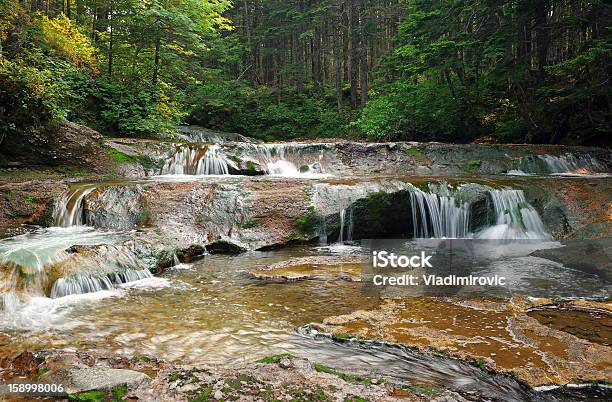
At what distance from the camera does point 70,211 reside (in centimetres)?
787

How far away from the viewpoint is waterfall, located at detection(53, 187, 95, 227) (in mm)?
7785

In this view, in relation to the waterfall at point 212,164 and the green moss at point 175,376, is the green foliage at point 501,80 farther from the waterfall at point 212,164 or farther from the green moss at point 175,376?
the green moss at point 175,376

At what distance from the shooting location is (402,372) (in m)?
3.38

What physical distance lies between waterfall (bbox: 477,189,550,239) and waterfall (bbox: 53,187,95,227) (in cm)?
776

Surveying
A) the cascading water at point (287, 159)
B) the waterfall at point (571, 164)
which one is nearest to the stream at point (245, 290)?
the cascading water at point (287, 159)

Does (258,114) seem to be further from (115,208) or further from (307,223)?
(115,208)

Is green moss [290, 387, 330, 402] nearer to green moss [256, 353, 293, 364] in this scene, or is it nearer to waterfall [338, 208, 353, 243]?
green moss [256, 353, 293, 364]

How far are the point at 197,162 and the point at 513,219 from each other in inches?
317

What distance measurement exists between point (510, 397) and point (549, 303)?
2.27 meters

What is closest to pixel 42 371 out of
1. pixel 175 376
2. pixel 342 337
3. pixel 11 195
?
pixel 175 376

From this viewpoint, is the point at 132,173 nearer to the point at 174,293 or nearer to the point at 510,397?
the point at 174,293

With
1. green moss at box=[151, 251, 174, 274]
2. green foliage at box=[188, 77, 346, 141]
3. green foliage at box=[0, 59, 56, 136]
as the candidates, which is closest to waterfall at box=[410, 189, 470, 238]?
green moss at box=[151, 251, 174, 274]

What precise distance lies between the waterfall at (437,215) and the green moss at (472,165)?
4.07 meters

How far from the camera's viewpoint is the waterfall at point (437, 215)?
29.6 ft
